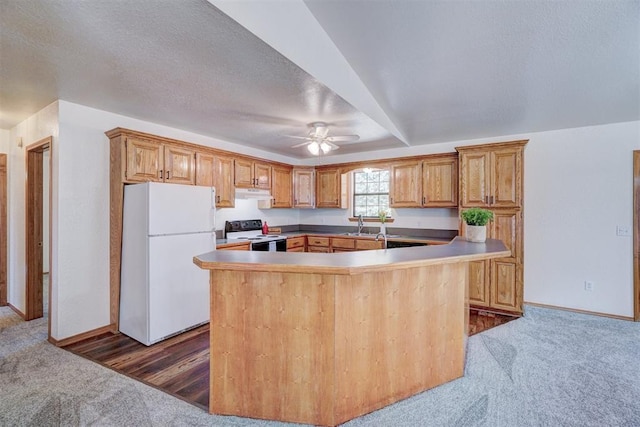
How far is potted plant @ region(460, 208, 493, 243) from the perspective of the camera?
2.71m

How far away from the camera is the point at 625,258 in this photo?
3.73 metres

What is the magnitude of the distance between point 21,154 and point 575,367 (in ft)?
21.2

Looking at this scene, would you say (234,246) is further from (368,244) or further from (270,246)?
(368,244)

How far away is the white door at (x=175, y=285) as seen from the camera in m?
2.99

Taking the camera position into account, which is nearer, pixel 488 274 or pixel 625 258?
pixel 625 258

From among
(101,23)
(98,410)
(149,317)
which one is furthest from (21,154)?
(98,410)

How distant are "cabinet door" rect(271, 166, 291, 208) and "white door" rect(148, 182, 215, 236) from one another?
1764mm

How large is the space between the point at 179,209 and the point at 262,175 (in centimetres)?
195

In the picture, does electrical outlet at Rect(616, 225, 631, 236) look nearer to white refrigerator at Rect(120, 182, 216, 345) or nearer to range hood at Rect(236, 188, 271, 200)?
range hood at Rect(236, 188, 271, 200)

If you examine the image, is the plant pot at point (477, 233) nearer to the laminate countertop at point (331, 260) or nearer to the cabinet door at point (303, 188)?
the laminate countertop at point (331, 260)

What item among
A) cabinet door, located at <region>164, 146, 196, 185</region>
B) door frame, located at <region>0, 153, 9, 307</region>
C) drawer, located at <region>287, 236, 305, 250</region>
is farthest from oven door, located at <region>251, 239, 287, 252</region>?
door frame, located at <region>0, 153, 9, 307</region>

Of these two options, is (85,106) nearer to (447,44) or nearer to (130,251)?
(130,251)

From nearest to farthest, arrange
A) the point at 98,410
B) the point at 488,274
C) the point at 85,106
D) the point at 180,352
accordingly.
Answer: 1. the point at 98,410
2. the point at 180,352
3. the point at 85,106
4. the point at 488,274

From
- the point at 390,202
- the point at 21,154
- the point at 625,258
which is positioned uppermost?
the point at 21,154
